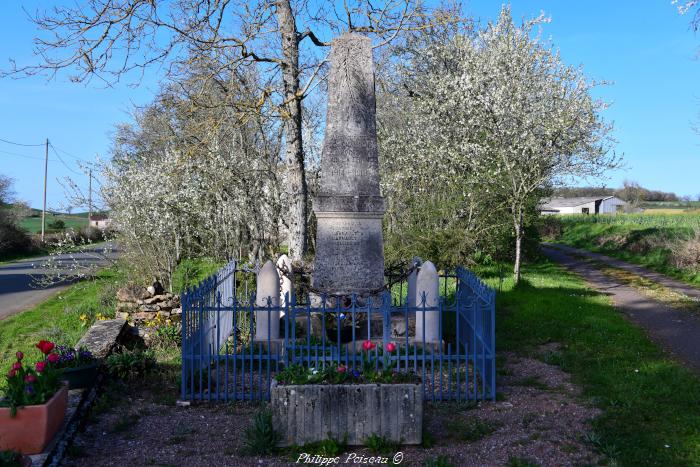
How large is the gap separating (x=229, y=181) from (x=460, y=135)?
866cm

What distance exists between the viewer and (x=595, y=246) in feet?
110

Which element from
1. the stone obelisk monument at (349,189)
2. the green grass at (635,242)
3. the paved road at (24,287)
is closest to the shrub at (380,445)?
the stone obelisk monument at (349,189)

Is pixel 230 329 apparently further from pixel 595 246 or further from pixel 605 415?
pixel 595 246

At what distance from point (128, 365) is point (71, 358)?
2.87 ft

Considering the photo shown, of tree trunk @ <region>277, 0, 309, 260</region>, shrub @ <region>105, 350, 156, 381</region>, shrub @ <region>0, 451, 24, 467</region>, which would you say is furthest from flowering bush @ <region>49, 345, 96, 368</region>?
tree trunk @ <region>277, 0, 309, 260</region>

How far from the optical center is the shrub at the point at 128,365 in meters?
7.26

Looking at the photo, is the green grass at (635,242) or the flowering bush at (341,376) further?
the green grass at (635,242)

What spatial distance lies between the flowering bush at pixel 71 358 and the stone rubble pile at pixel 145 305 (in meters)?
3.72

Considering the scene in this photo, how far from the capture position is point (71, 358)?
6.59m

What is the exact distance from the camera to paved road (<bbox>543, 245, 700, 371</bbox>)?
9.66 meters

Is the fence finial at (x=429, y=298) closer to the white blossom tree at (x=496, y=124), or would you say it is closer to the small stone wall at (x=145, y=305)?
the small stone wall at (x=145, y=305)

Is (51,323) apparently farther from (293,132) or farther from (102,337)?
(293,132)

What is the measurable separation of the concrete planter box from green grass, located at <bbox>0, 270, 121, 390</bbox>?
14.9 ft

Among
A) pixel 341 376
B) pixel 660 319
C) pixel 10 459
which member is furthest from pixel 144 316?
pixel 660 319
